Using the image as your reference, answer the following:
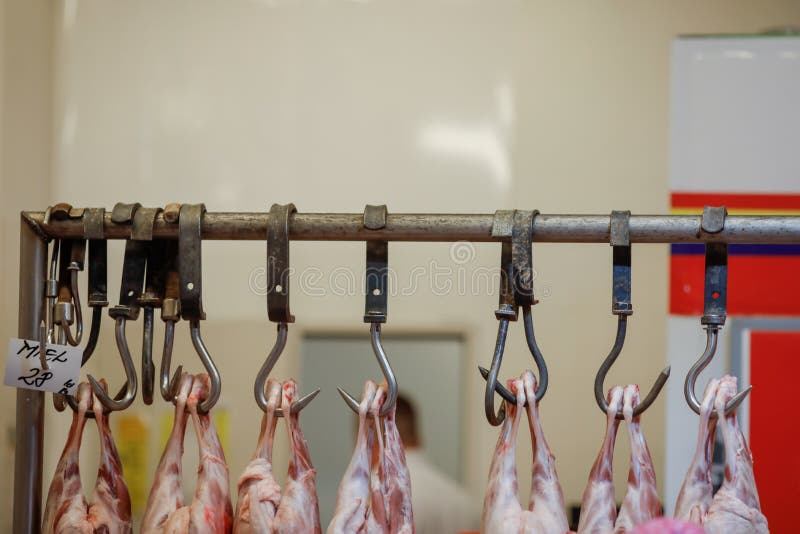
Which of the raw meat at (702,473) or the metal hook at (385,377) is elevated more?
the metal hook at (385,377)

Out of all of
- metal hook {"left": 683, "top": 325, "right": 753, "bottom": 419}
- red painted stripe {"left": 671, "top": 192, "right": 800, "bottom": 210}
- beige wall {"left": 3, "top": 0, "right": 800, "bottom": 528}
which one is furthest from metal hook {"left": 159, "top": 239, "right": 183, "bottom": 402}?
red painted stripe {"left": 671, "top": 192, "right": 800, "bottom": 210}

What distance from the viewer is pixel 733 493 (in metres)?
1.53

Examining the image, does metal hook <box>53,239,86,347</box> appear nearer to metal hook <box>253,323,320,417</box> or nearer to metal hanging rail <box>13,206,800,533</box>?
metal hanging rail <box>13,206,800,533</box>

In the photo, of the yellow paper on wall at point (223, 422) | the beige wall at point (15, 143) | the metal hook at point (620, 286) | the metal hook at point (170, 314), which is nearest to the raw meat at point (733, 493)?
the metal hook at point (620, 286)

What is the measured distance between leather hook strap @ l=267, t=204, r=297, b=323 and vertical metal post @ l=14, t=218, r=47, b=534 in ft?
1.34

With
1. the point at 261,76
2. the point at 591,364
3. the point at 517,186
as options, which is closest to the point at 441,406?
the point at 591,364

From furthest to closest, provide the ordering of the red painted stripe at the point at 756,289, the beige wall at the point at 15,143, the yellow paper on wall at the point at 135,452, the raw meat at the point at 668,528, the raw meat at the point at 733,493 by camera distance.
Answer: the yellow paper on wall at the point at 135,452
the red painted stripe at the point at 756,289
the beige wall at the point at 15,143
the raw meat at the point at 733,493
the raw meat at the point at 668,528

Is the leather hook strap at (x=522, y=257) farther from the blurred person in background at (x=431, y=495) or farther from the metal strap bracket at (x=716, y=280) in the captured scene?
the blurred person in background at (x=431, y=495)

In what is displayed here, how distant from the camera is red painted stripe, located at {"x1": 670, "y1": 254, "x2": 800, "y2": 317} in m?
2.71

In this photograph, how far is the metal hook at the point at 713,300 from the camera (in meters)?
1.53

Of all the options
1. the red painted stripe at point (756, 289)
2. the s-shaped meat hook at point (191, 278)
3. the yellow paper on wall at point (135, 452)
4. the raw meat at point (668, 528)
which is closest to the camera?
the raw meat at point (668, 528)

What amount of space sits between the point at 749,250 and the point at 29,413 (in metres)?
1.92

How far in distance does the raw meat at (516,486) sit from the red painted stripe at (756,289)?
1.26 m

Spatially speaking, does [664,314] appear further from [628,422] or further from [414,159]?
[628,422]
